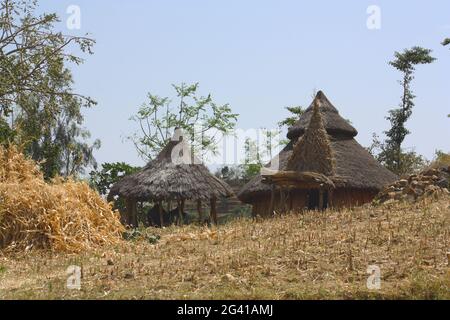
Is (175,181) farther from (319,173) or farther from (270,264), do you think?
(270,264)

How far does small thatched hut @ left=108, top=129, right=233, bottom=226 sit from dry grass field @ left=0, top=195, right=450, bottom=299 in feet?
24.3

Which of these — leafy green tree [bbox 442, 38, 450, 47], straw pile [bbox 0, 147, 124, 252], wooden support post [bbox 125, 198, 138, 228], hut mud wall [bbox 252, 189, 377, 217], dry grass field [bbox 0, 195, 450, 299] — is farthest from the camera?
wooden support post [bbox 125, 198, 138, 228]

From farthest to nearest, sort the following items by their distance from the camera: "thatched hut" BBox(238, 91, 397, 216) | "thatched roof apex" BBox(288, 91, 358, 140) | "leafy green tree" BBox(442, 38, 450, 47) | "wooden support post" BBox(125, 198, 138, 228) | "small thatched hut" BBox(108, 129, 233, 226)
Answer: "thatched roof apex" BBox(288, 91, 358, 140) < "wooden support post" BBox(125, 198, 138, 228) < "small thatched hut" BBox(108, 129, 233, 226) < "leafy green tree" BBox(442, 38, 450, 47) < "thatched hut" BBox(238, 91, 397, 216)

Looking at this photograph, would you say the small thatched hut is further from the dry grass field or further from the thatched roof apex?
the dry grass field

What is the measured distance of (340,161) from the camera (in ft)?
64.7

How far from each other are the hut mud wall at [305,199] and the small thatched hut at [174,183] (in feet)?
4.52

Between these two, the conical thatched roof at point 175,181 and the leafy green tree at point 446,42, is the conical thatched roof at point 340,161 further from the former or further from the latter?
the leafy green tree at point 446,42

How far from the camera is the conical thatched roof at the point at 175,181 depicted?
19.0m

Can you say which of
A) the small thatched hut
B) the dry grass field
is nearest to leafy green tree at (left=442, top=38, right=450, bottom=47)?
the small thatched hut

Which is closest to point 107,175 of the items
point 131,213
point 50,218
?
point 131,213

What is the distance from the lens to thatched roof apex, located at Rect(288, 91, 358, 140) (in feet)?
69.6

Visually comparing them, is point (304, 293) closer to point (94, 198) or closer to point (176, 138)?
point (94, 198)

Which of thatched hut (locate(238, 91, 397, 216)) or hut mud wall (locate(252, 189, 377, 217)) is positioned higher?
thatched hut (locate(238, 91, 397, 216))
